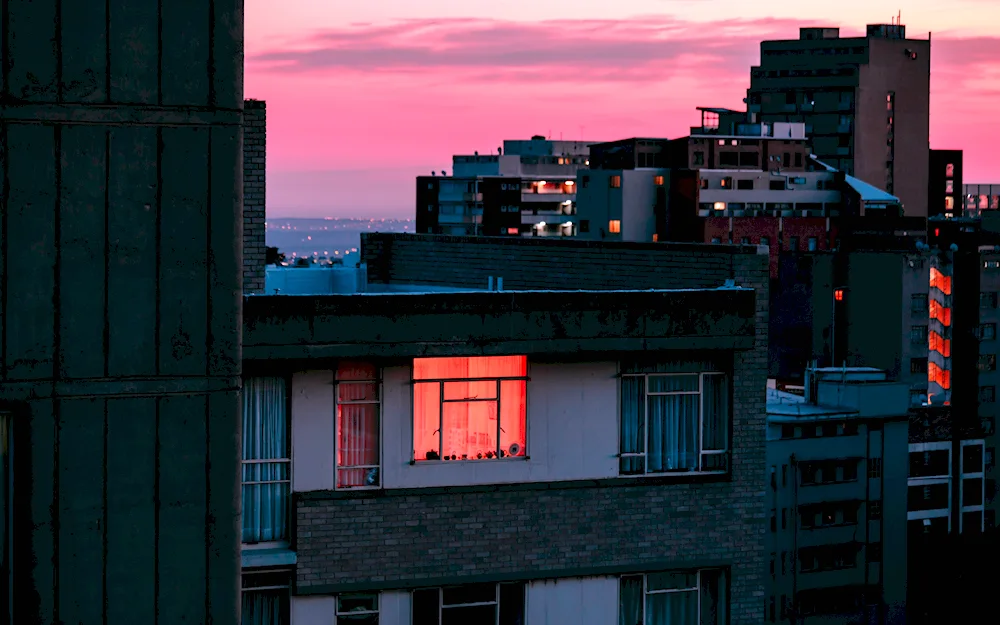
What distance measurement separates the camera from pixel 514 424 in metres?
14.7

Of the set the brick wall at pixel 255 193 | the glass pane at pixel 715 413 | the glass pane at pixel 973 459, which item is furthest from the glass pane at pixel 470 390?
the glass pane at pixel 973 459

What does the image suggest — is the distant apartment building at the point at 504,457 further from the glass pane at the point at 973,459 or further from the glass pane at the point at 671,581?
the glass pane at the point at 973,459

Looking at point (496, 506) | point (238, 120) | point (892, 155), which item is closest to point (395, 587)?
point (496, 506)

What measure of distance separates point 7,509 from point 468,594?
879cm

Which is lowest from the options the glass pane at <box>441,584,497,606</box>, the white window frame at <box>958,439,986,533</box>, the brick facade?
the white window frame at <box>958,439,986,533</box>

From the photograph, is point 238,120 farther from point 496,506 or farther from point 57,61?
point 496,506

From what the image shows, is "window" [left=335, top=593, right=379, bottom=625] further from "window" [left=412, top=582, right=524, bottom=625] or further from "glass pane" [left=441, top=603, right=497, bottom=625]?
"glass pane" [left=441, top=603, right=497, bottom=625]

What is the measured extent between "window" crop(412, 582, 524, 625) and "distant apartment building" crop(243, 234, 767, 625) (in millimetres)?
16

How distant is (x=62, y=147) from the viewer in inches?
235

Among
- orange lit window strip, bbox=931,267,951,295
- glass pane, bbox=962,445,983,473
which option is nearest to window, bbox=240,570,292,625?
orange lit window strip, bbox=931,267,951,295

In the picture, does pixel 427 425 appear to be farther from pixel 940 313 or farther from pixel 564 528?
pixel 940 313

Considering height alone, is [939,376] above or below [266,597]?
below

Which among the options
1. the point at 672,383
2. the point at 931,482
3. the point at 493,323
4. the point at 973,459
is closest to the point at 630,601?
the point at 672,383

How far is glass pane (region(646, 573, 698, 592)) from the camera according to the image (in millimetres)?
14875
